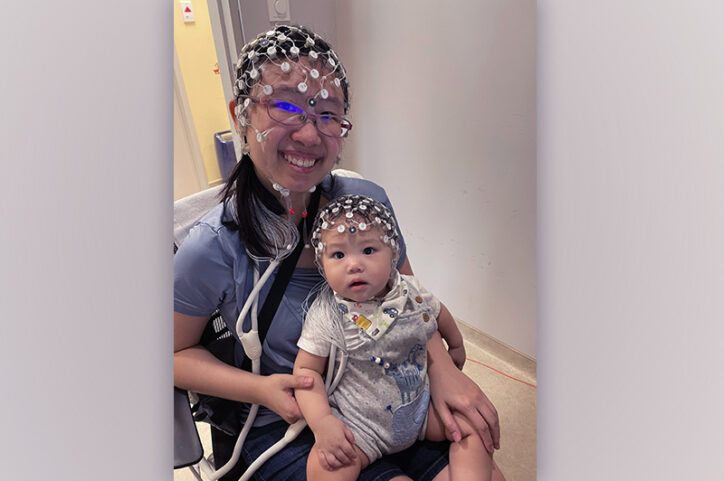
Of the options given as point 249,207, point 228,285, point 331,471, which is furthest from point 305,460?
point 249,207

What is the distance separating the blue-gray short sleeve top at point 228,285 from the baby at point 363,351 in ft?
0.12

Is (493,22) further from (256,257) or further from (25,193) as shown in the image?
(25,193)

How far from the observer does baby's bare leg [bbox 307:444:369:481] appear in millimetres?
607

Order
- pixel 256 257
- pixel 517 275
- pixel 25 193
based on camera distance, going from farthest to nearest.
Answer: pixel 517 275
pixel 256 257
pixel 25 193

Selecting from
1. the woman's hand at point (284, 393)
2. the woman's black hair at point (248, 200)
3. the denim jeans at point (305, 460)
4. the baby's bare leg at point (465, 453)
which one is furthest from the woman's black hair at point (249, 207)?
the baby's bare leg at point (465, 453)

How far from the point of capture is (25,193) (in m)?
0.56

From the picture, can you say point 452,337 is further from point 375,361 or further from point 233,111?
point 233,111

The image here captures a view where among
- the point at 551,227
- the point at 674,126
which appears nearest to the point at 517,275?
the point at 551,227

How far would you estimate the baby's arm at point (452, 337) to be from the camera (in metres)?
0.76

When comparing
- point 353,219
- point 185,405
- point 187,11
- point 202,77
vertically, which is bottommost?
point 185,405

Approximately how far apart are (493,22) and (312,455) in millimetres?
844

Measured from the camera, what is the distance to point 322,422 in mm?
610

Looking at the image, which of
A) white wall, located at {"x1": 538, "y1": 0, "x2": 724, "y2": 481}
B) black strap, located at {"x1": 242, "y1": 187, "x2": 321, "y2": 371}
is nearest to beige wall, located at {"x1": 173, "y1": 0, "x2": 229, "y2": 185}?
black strap, located at {"x1": 242, "y1": 187, "x2": 321, "y2": 371}

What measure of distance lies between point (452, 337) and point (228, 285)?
1.49 feet
